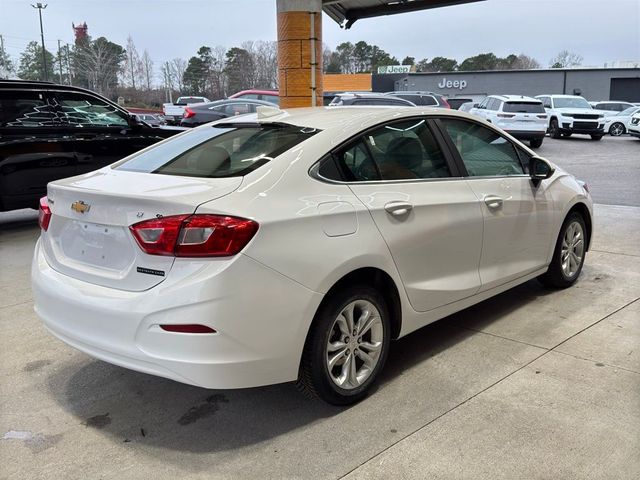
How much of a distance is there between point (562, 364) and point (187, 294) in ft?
7.92

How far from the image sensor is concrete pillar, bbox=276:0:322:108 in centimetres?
998

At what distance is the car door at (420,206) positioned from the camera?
10.8 ft

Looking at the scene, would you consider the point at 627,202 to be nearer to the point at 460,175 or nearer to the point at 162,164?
the point at 460,175

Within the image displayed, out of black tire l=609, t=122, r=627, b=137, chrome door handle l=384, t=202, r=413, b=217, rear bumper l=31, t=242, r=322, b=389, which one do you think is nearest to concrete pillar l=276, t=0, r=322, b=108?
chrome door handle l=384, t=202, r=413, b=217

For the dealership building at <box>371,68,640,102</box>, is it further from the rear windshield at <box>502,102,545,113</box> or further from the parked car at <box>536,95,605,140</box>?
the rear windshield at <box>502,102,545,113</box>

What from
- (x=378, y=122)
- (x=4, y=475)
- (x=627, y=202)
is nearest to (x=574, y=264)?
(x=378, y=122)

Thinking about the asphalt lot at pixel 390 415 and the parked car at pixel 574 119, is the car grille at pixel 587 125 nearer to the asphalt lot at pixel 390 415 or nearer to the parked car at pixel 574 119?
the parked car at pixel 574 119

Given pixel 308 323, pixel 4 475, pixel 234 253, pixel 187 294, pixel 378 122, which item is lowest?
pixel 4 475

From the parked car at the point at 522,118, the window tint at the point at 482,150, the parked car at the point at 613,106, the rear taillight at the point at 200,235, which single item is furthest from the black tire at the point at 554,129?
the rear taillight at the point at 200,235

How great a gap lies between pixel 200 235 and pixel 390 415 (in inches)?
55.2

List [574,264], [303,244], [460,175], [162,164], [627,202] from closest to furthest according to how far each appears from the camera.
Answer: [303,244]
[162,164]
[460,175]
[574,264]
[627,202]

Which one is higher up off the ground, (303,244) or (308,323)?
(303,244)

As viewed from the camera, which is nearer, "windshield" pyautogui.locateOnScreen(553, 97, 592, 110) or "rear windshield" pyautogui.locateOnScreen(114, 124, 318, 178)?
"rear windshield" pyautogui.locateOnScreen(114, 124, 318, 178)

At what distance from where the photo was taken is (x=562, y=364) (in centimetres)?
364
